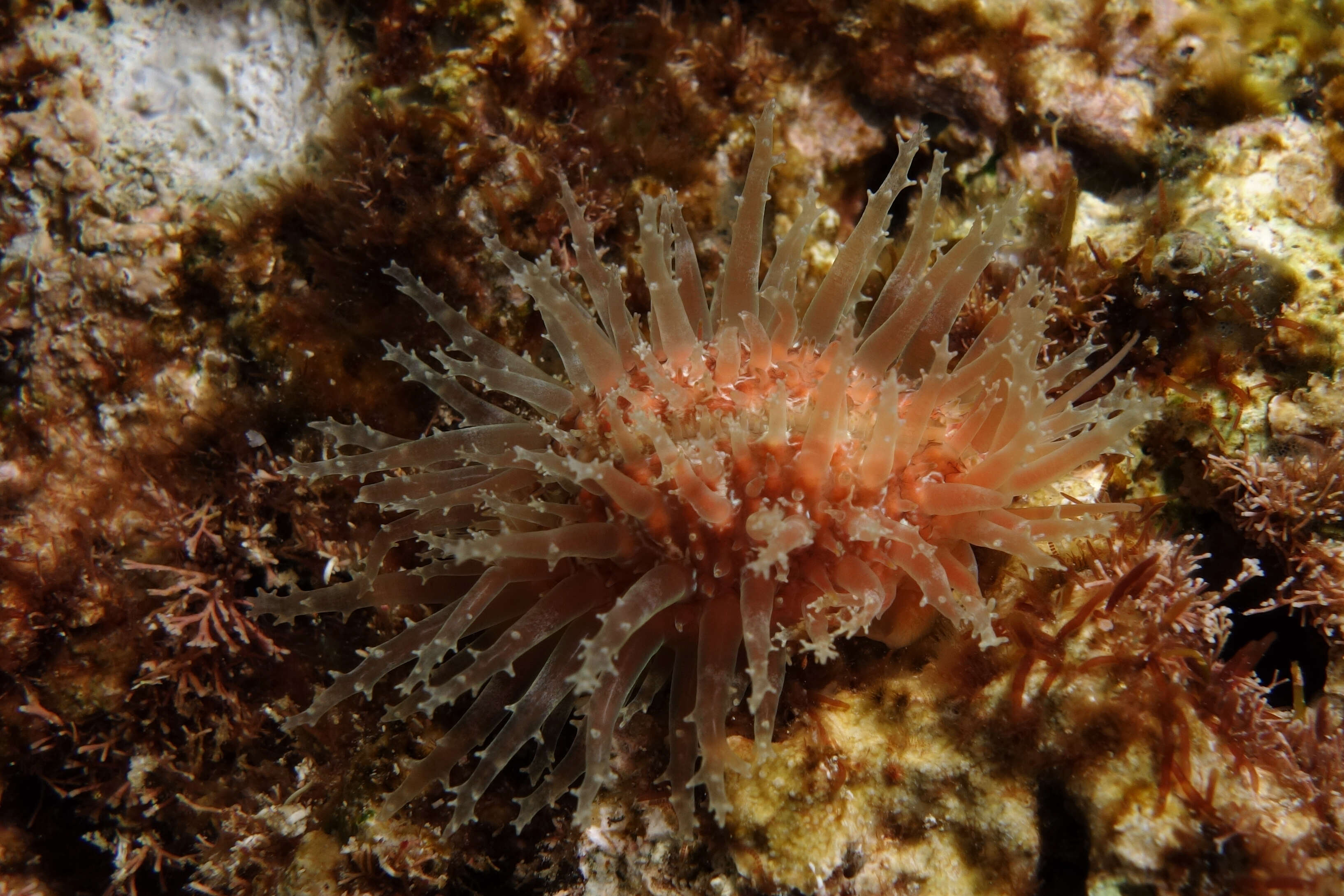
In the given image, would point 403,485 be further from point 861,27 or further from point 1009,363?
point 861,27

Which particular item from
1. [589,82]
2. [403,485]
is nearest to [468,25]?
[589,82]

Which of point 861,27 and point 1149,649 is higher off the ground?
point 861,27

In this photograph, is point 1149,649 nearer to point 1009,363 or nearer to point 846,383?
point 1009,363

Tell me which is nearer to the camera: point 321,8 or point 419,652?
point 419,652

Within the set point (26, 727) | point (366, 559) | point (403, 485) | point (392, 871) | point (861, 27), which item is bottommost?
point (26, 727)

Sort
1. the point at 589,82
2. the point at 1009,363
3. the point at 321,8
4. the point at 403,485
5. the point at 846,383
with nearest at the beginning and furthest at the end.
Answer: the point at 846,383 → the point at 1009,363 → the point at 403,485 → the point at 589,82 → the point at 321,8

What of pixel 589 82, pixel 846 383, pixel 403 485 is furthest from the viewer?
pixel 589 82
